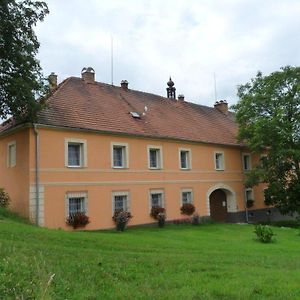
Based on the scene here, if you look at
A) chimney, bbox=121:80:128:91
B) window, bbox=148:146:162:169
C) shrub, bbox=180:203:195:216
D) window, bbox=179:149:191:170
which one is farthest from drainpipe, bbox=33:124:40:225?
chimney, bbox=121:80:128:91

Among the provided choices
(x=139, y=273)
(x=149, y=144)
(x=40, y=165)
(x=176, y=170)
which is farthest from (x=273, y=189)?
(x=139, y=273)

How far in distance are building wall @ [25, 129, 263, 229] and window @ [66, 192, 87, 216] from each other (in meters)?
0.24

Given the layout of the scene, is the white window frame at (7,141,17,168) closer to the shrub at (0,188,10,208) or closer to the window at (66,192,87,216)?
the shrub at (0,188,10,208)

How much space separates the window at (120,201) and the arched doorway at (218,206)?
8.70 meters

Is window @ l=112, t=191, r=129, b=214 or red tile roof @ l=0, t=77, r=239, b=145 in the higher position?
red tile roof @ l=0, t=77, r=239, b=145

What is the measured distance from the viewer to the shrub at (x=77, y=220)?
20.6 metres

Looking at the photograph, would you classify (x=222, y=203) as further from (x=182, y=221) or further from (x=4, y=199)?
(x=4, y=199)

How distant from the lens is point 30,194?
19547 mm

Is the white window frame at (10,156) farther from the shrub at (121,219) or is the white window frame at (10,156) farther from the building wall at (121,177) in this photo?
the shrub at (121,219)

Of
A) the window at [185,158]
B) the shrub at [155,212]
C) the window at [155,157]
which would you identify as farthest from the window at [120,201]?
the window at [185,158]

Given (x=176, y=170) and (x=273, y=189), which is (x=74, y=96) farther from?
(x=273, y=189)

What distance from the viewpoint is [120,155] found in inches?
942

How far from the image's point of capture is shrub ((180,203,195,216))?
2641cm

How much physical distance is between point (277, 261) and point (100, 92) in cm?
1818
